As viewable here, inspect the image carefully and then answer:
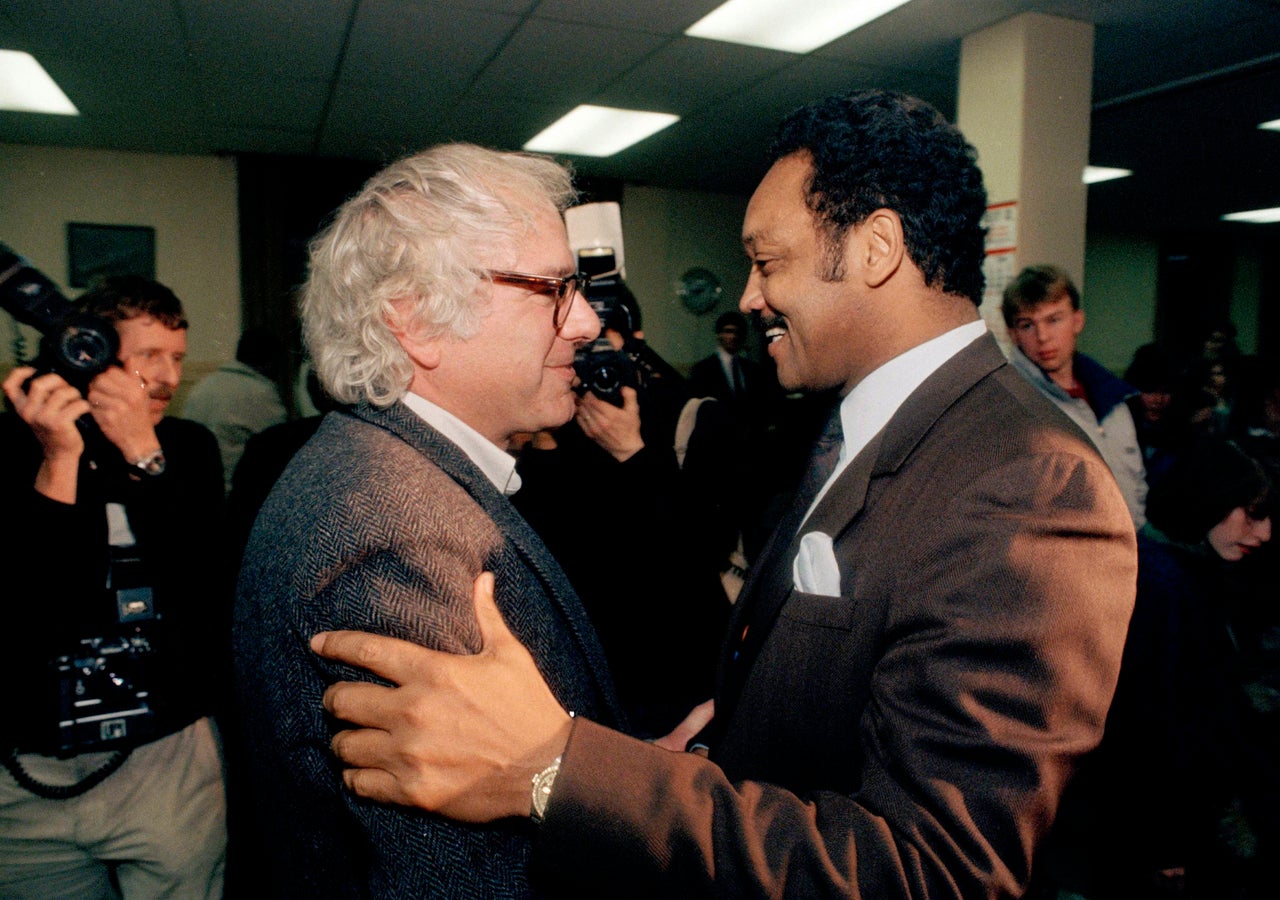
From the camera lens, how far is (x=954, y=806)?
70 cm

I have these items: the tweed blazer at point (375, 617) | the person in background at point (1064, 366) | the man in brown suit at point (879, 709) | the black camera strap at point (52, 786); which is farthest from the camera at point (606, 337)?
the person in background at point (1064, 366)

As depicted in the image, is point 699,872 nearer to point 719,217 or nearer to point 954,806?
point 954,806

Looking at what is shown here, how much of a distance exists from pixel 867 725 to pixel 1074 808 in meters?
1.38

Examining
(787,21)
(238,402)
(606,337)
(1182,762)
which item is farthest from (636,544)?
(238,402)

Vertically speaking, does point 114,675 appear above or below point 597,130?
below

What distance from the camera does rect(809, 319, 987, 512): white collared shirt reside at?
103 centimetres

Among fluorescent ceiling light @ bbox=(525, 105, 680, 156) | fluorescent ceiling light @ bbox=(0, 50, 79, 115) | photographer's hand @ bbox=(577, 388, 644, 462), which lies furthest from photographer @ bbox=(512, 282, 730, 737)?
fluorescent ceiling light @ bbox=(0, 50, 79, 115)

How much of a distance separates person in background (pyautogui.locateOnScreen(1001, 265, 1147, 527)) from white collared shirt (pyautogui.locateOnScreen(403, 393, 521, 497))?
2386mm

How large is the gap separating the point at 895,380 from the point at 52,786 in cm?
159

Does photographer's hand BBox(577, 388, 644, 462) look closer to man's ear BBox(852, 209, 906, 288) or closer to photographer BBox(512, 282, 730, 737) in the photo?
photographer BBox(512, 282, 730, 737)

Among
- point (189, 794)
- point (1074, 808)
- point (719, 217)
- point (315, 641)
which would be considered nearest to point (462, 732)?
point (315, 641)

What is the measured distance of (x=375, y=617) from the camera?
2.52ft

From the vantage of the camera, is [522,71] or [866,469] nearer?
[866,469]

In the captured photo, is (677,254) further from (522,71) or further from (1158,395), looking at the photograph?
(1158,395)
